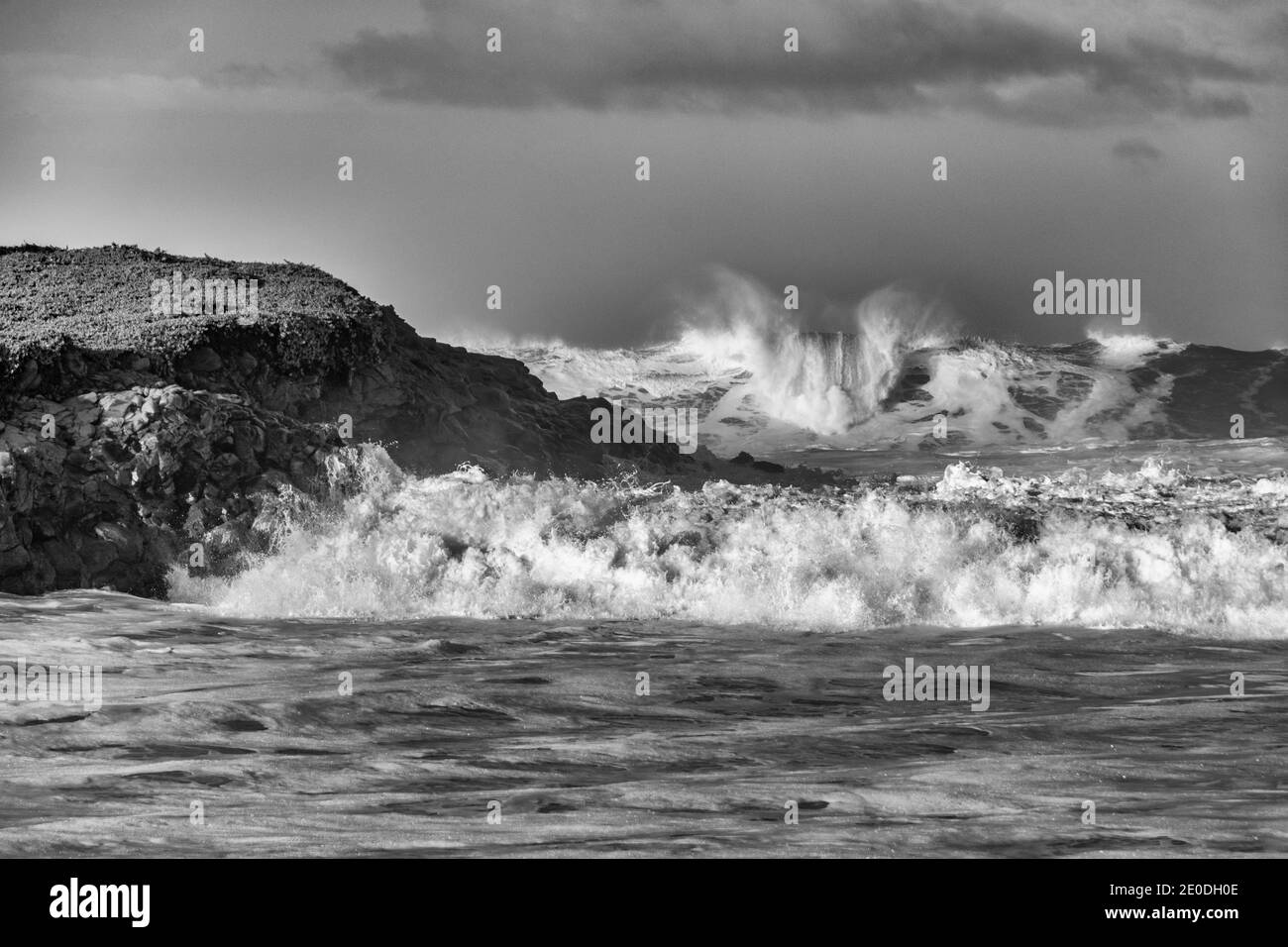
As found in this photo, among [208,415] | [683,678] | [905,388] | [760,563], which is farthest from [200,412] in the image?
[905,388]

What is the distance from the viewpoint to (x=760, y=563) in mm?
24797

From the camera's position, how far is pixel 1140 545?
24.8 m

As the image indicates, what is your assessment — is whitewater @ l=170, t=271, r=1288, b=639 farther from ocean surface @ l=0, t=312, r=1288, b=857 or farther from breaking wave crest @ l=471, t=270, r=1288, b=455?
breaking wave crest @ l=471, t=270, r=1288, b=455

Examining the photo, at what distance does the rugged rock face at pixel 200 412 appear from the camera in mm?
24703

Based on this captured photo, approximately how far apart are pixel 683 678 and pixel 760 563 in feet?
19.5

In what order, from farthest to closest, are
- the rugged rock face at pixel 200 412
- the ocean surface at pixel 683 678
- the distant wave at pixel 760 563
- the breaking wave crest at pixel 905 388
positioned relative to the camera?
the breaking wave crest at pixel 905 388 < the rugged rock face at pixel 200 412 < the distant wave at pixel 760 563 < the ocean surface at pixel 683 678

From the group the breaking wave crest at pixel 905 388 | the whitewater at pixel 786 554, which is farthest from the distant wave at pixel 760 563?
the breaking wave crest at pixel 905 388

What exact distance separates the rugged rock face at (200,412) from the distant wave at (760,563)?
40.3 inches

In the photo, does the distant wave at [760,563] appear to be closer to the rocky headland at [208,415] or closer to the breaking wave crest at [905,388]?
the rocky headland at [208,415]

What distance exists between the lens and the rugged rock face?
24.7 metres

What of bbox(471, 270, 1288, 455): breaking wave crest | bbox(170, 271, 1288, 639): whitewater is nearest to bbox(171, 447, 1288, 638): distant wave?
bbox(170, 271, 1288, 639): whitewater

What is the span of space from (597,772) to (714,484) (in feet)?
45.1

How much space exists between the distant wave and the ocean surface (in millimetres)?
52
